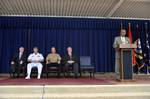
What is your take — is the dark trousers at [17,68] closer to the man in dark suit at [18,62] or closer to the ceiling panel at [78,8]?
the man in dark suit at [18,62]

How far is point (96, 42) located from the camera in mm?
9148

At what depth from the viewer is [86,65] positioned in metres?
8.27

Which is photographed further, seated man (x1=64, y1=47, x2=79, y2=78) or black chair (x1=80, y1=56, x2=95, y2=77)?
black chair (x1=80, y1=56, x2=95, y2=77)

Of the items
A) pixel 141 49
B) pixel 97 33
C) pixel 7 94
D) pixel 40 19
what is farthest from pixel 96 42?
pixel 7 94

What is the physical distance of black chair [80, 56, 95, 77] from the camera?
8004 mm

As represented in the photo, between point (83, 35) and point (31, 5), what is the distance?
2.39 metres

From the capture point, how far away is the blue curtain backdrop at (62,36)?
348 inches

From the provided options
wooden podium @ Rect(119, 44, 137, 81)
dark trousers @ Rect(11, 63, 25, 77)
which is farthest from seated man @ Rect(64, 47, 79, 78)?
wooden podium @ Rect(119, 44, 137, 81)

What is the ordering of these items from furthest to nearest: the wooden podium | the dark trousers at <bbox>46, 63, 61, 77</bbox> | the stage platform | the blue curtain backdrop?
the blue curtain backdrop, the dark trousers at <bbox>46, 63, 61, 77</bbox>, the wooden podium, the stage platform

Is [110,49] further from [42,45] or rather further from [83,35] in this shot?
[42,45]

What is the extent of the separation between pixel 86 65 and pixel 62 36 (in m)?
1.57

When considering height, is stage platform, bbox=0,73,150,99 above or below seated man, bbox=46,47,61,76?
below

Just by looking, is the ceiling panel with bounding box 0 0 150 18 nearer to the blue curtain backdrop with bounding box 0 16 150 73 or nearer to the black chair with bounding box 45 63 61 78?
the blue curtain backdrop with bounding box 0 16 150 73

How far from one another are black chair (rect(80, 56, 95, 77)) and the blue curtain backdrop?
1.65ft
